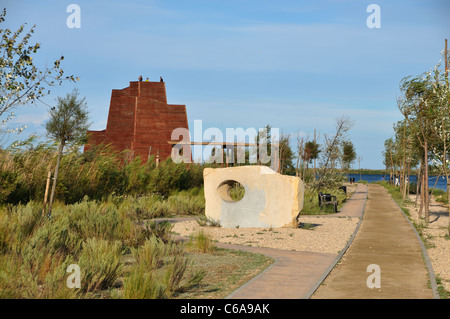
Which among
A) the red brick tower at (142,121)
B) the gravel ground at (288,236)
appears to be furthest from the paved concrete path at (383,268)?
the red brick tower at (142,121)

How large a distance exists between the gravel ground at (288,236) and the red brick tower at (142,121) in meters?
31.4

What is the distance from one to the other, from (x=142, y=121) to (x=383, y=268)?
4095 cm

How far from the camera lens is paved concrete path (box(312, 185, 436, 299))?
8219mm

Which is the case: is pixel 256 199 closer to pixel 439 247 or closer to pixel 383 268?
pixel 439 247

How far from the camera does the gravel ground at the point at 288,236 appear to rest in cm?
1337

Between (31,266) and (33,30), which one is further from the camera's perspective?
(33,30)

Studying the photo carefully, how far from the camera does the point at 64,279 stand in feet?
25.0

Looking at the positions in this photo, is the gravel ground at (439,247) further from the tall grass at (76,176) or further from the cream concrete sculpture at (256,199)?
the tall grass at (76,176)

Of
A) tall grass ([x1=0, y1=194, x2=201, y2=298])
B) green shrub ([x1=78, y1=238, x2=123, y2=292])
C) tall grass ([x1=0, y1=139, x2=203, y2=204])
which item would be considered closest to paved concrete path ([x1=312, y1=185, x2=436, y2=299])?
tall grass ([x1=0, y1=194, x2=201, y2=298])

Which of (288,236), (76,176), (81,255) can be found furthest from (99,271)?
(76,176)

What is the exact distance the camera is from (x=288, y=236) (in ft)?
49.5
